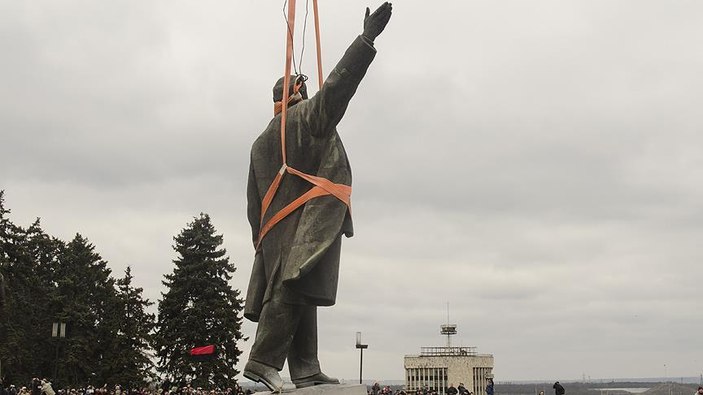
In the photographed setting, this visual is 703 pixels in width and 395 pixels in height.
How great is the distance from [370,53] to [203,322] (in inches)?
1541

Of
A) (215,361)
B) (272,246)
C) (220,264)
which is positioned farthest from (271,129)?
(220,264)

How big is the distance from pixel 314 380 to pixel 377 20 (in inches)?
150

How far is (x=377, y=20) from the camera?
8516mm

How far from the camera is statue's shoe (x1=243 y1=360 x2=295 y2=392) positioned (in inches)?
332

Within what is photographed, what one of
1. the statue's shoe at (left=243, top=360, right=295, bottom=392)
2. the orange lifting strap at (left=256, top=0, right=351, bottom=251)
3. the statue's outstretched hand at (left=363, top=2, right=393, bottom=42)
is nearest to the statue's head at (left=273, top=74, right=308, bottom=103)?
the orange lifting strap at (left=256, top=0, right=351, bottom=251)

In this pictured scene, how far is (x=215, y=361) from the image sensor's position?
44.0m

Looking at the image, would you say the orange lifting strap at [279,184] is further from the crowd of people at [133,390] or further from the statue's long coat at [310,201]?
the crowd of people at [133,390]

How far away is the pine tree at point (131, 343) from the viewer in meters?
44.8

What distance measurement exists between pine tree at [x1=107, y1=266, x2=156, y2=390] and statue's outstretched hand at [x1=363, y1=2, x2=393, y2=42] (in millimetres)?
39001

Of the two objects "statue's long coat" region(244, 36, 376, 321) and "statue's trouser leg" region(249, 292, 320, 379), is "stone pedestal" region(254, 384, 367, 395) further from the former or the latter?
"statue's long coat" region(244, 36, 376, 321)

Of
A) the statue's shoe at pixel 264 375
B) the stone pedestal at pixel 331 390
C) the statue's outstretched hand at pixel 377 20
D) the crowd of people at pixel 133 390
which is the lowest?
the crowd of people at pixel 133 390

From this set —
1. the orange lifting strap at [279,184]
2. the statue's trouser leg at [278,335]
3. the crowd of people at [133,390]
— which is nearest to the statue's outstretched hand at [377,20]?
the orange lifting strap at [279,184]

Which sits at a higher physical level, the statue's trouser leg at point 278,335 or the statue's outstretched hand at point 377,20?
the statue's outstretched hand at point 377,20

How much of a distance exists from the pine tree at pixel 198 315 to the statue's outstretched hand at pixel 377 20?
120 feet
